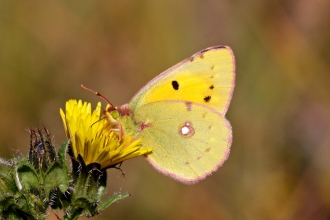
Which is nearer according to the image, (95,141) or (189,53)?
(95,141)

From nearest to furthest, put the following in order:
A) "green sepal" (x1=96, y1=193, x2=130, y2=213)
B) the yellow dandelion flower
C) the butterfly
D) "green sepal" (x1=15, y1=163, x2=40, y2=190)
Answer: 1. "green sepal" (x1=15, y1=163, x2=40, y2=190)
2. "green sepal" (x1=96, y1=193, x2=130, y2=213)
3. the yellow dandelion flower
4. the butterfly

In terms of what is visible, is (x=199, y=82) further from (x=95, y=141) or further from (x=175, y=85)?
(x=95, y=141)

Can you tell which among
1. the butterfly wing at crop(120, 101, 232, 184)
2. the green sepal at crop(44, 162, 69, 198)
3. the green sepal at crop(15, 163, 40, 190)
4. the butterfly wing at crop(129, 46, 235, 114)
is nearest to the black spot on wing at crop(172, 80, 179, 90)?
the butterfly wing at crop(129, 46, 235, 114)

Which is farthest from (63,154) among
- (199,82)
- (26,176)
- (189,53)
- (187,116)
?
(189,53)

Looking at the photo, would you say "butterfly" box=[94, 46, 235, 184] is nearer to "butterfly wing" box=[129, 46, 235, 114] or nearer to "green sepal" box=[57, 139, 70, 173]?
"butterfly wing" box=[129, 46, 235, 114]

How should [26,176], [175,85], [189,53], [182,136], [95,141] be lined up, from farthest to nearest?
[189,53], [182,136], [175,85], [95,141], [26,176]

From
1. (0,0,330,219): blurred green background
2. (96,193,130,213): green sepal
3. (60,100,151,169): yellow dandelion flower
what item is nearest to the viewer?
(96,193,130,213): green sepal

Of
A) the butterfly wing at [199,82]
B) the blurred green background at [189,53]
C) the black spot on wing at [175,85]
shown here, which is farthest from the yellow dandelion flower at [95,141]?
the blurred green background at [189,53]
